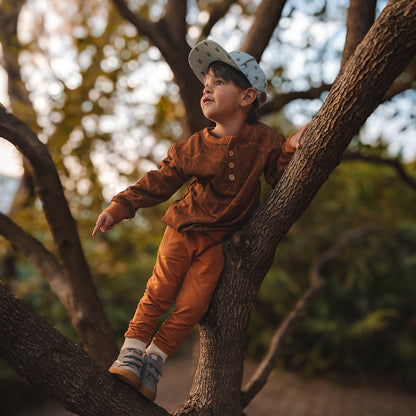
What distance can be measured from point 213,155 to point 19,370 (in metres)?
1.04

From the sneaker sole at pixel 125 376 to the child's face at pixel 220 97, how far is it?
1.03 meters

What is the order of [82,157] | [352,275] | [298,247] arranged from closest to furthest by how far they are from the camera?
1. [82,157]
2. [352,275]
3. [298,247]

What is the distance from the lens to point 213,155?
1.63 metres

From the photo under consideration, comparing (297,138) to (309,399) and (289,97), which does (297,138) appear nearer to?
(289,97)

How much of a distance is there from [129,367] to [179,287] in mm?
364

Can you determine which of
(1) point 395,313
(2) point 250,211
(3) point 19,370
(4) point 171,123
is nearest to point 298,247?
(1) point 395,313

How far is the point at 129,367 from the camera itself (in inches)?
57.7

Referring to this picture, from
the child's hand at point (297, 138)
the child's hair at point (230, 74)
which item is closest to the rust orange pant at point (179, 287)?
the child's hand at point (297, 138)

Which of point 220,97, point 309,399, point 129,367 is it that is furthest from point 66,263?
point 309,399

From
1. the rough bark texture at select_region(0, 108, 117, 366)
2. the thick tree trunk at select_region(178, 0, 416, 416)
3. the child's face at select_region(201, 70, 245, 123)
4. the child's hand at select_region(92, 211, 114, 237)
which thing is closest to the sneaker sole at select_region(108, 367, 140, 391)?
the thick tree trunk at select_region(178, 0, 416, 416)

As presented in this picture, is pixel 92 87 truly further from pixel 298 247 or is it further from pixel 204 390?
pixel 298 247

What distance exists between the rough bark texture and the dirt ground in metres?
2.86

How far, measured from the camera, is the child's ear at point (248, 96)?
1622 millimetres

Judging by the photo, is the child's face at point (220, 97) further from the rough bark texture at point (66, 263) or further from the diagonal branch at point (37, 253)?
the diagonal branch at point (37, 253)
